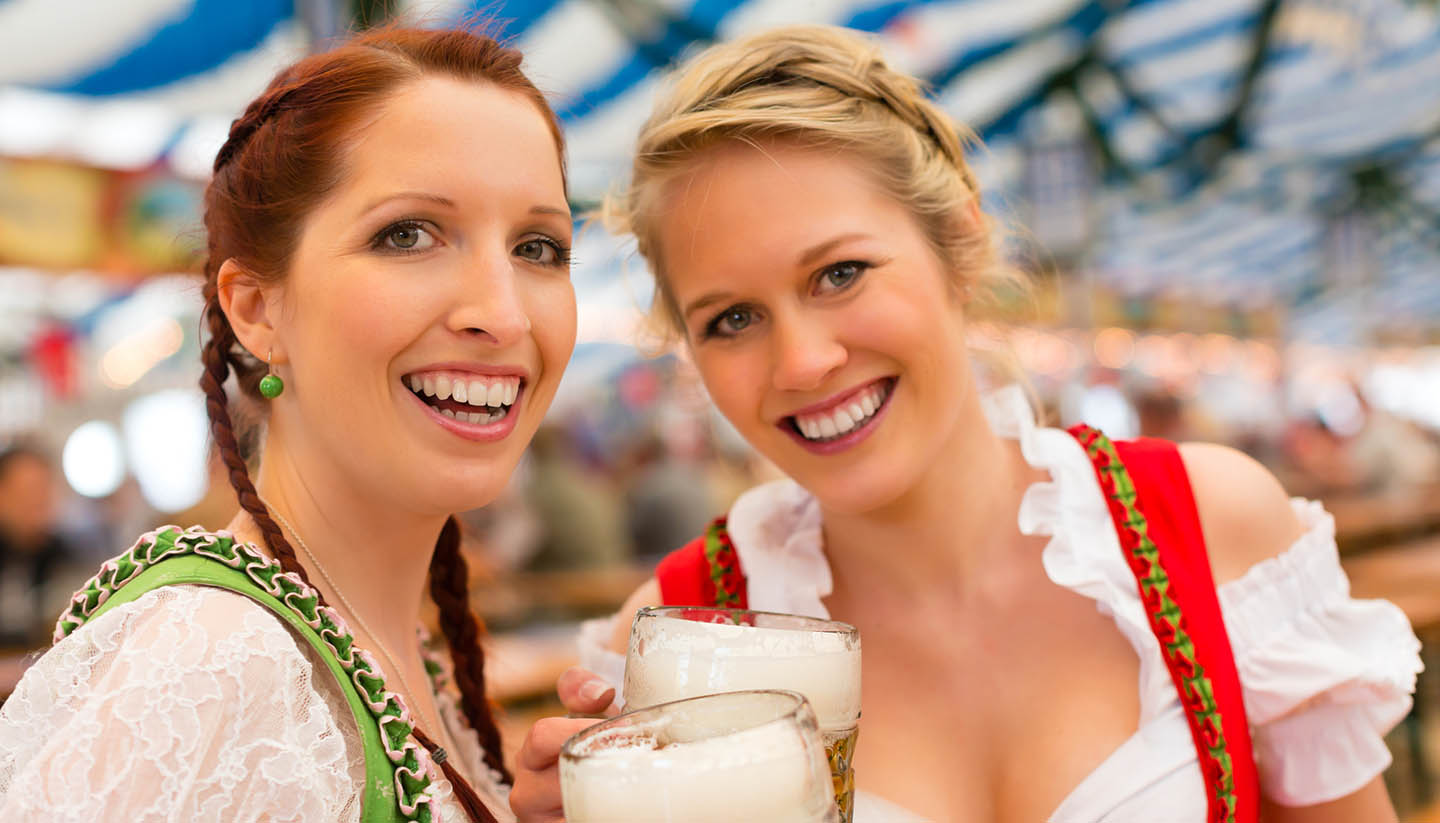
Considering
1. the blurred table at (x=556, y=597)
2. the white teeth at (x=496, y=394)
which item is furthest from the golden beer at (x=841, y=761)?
the blurred table at (x=556, y=597)

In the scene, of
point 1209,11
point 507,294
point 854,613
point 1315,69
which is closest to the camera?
point 507,294

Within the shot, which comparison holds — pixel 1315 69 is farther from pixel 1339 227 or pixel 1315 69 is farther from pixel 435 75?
pixel 435 75

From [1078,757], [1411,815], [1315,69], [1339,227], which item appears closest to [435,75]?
[1078,757]

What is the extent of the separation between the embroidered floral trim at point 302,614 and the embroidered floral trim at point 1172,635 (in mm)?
877

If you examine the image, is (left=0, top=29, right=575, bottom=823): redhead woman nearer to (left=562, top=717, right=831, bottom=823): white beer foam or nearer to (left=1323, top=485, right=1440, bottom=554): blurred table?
(left=562, top=717, right=831, bottom=823): white beer foam

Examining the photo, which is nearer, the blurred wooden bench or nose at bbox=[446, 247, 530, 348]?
nose at bbox=[446, 247, 530, 348]

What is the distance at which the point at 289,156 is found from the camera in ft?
3.55

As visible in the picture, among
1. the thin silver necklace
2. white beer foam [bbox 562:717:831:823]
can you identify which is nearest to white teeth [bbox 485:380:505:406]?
the thin silver necklace

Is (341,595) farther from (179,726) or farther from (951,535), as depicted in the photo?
(951,535)

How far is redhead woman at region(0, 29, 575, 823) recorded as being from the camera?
84 centimetres

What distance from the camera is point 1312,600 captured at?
1.45 meters

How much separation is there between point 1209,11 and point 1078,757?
663 cm

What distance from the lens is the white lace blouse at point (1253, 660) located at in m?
1.30

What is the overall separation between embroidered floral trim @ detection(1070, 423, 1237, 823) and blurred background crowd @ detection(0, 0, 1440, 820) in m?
0.40
